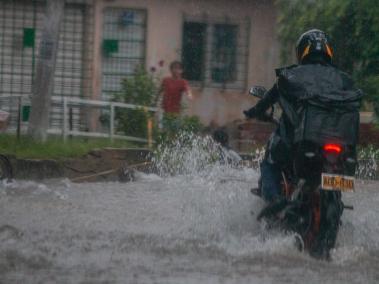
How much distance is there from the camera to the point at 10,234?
9312 mm

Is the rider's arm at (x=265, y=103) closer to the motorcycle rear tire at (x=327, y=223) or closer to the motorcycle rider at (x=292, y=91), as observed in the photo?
the motorcycle rider at (x=292, y=91)

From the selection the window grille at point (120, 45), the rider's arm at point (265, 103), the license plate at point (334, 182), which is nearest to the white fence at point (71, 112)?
the window grille at point (120, 45)

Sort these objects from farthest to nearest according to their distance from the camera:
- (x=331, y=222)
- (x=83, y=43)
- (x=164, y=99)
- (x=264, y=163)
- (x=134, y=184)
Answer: (x=83, y=43), (x=164, y=99), (x=134, y=184), (x=264, y=163), (x=331, y=222)

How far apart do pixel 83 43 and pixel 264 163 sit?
11.8 m

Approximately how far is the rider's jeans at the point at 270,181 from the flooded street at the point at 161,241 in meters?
0.31

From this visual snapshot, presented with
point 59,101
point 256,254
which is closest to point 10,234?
point 256,254

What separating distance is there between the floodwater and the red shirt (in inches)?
228

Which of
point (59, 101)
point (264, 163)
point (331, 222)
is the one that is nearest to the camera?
point (331, 222)

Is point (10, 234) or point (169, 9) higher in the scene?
point (169, 9)

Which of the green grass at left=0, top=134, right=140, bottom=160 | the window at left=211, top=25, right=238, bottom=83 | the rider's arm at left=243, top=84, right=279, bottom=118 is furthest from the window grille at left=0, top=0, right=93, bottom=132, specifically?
the rider's arm at left=243, top=84, right=279, bottom=118

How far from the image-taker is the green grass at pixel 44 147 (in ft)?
49.1

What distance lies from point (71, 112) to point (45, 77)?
2.19m

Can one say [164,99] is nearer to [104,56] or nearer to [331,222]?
[104,56]

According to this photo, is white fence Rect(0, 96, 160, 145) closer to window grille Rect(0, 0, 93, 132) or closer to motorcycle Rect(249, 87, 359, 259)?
window grille Rect(0, 0, 93, 132)
